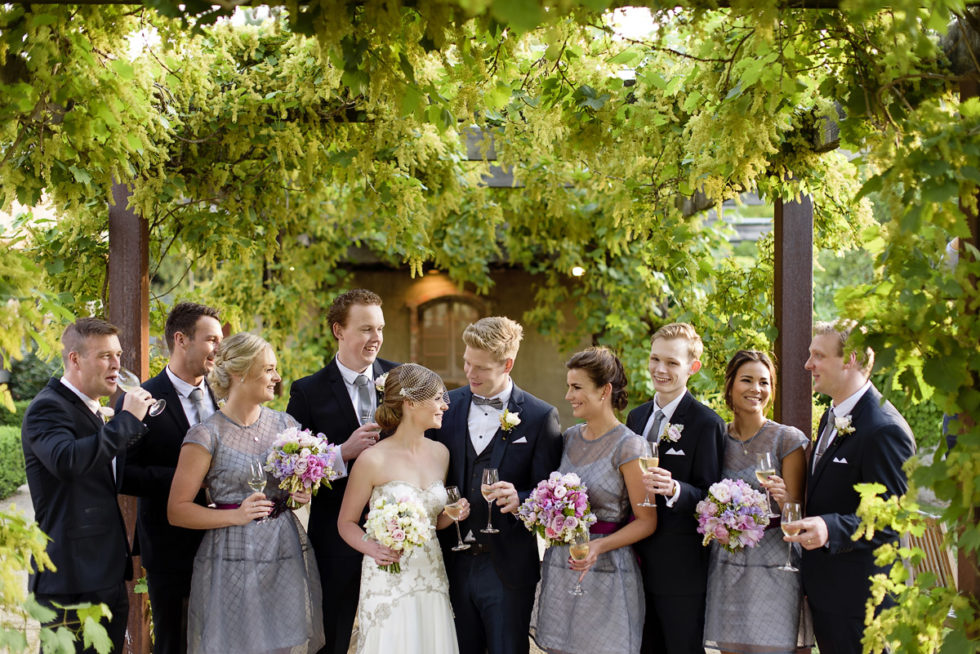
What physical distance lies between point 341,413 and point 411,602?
100 cm

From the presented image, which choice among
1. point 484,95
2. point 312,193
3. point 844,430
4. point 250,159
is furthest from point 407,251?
point 844,430

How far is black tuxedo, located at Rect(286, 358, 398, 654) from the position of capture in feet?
13.7

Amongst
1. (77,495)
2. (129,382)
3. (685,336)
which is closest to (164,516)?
(77,495)

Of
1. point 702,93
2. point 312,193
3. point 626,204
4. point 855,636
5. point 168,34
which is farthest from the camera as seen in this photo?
point 312,193

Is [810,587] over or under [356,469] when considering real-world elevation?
under

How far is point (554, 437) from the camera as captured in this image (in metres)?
4.07

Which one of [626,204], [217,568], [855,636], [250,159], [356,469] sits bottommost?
[855,636]

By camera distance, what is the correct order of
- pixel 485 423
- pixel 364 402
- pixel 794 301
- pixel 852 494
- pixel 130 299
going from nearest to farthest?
1. pixel 852 494
2. pixel 485 423
3. pixel 364 402
4. pixel 794 301
5. pixel 130 299

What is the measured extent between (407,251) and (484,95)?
95.4 inches

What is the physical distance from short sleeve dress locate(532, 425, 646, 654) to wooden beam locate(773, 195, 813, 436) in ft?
4.48

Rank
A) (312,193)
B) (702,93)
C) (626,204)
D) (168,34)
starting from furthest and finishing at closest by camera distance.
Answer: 1. (312,193)
2. (626,204)
3. (702,93)
4. (168,34)

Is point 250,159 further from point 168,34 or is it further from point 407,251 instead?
point 168,34

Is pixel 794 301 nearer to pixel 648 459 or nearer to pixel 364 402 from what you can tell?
pixel 648 459

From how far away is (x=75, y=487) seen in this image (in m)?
3.77
